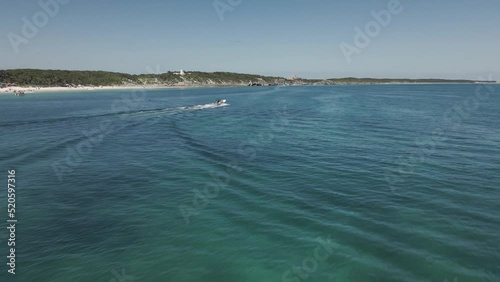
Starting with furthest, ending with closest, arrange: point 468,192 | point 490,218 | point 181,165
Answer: point 181,165, point 468,192, point 490,218

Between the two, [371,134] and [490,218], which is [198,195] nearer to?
[490,218]

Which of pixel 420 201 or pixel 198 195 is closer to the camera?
pixel 420 201

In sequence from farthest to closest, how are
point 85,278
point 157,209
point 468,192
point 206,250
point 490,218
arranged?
point 468,192 < point 157,209 < point 490,218 < point 206,250 < point 85,278

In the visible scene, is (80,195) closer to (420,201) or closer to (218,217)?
(218,217)

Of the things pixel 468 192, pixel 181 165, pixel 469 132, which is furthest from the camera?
pixel 469 132

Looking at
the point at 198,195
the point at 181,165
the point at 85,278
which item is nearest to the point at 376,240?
the point at 198,195

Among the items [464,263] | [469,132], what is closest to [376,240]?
[464,263]
